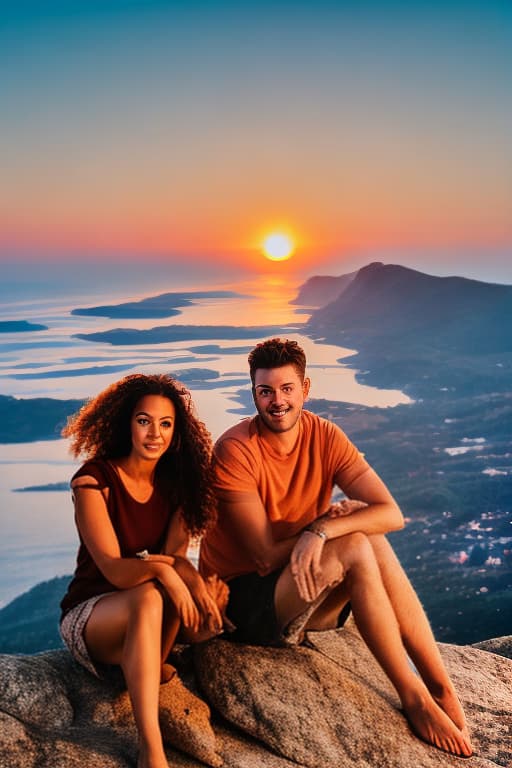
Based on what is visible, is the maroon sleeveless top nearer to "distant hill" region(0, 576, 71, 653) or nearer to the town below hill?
the town below hill

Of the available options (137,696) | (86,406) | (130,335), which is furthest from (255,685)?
(130,335)

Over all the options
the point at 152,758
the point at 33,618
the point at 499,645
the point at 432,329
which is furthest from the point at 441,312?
the point at 152,758

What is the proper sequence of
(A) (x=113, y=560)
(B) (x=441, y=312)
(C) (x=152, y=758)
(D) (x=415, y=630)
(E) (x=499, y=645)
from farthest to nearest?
(B) (x=441, y=312), (E) (x=499, y=645), (D) (x=415, y=630), (A) (x=113, y=560), (C) (x=152, y=758)

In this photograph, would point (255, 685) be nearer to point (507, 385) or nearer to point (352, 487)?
point (352, 487)

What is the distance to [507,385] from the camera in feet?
138

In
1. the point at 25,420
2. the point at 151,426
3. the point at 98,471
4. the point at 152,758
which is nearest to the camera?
the point at 152,758

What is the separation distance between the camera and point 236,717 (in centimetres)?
462

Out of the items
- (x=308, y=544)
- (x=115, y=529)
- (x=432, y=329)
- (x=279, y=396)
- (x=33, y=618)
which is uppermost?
(x=432, y=329)

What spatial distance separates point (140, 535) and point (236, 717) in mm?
1084

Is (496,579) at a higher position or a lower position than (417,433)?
lower

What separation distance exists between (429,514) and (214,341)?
1139 centimetres

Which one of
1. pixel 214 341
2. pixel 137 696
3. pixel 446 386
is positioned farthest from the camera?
pixel 446 386

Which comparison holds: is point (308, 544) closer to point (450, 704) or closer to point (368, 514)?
point (368, 514)

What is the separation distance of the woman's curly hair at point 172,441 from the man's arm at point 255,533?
128 millimetres
